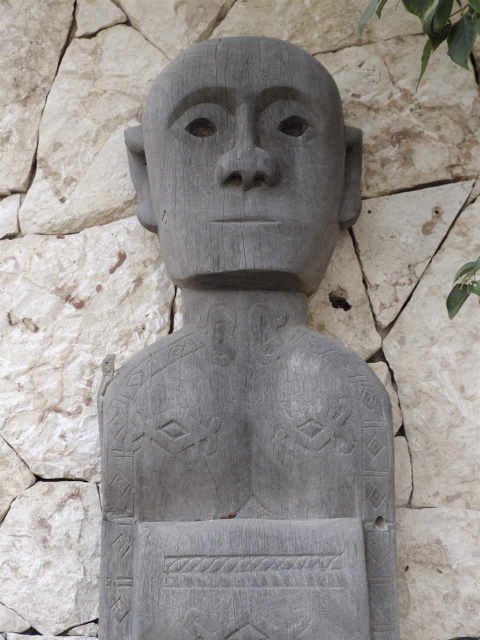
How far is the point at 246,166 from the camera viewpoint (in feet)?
6.97

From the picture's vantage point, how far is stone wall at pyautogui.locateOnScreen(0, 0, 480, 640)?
2.26m

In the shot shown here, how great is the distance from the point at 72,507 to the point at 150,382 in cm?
52

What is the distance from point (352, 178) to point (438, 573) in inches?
44.6

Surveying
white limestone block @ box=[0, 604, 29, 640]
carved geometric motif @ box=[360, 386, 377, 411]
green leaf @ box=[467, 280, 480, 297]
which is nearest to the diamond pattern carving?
carved geometric motif @ box=[360, 386, 377, 411]

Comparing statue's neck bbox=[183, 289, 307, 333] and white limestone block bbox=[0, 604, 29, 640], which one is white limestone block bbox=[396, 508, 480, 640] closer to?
statue's neck bbox=[183, 289, 307, 333]

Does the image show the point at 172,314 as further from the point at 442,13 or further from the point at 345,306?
the point at 442,13

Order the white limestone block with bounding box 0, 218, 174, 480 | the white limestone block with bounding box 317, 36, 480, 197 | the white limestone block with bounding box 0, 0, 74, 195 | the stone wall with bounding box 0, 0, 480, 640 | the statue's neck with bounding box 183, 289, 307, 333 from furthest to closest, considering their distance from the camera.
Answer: the white limestone block with bounding box 0, 0, 74, 195, the white limestone block with bounding box 317, 36, 480, 197, the white limestone block with bounding box 0, 218, 174, 480, the stone wall with bounding box 0, 0, 480, 640, the statue's neck with bounding box 183, 289, 307, 333

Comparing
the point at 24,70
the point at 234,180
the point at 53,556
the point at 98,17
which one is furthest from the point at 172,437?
the point at 98,17

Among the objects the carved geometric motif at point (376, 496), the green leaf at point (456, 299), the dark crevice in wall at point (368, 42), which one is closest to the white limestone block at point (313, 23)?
the dark crevice in wall at point (368, 42)

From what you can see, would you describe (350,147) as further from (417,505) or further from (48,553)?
(48,553)

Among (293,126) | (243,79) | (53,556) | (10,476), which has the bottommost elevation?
(53,556)

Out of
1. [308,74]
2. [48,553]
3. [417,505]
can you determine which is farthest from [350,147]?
[48,553]

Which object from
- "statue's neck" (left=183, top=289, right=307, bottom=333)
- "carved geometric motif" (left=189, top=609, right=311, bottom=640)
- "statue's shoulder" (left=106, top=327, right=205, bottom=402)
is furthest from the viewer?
"statue's neck" (left=183, top=289, right=307, bottom=333)

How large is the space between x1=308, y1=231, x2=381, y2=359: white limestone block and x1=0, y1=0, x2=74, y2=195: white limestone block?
3.31ft
